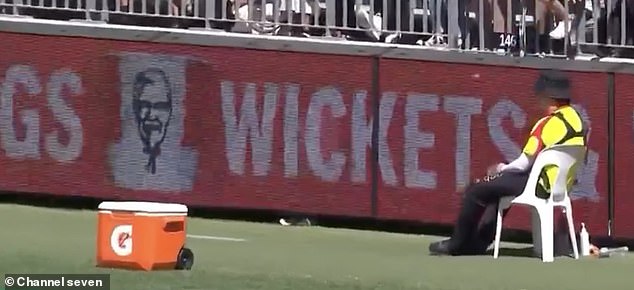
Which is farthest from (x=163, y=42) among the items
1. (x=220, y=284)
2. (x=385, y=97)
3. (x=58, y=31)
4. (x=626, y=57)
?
(x=220, y=284)

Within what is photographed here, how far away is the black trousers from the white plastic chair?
75 mm

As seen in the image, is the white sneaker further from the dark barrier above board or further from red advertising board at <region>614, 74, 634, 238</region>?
red advertising board at <region>614, 74, 634, 238</region>

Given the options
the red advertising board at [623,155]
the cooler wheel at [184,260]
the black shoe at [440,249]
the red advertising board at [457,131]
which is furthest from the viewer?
the red advertising board at [457,131]

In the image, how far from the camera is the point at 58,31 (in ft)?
53.6

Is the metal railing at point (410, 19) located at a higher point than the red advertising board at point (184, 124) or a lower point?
higher

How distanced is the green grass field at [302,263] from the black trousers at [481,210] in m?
0.14

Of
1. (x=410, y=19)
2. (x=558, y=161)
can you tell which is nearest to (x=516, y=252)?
(x=558, y=161)

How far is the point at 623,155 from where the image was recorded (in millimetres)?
14227

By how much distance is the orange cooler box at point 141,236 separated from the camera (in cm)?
1142

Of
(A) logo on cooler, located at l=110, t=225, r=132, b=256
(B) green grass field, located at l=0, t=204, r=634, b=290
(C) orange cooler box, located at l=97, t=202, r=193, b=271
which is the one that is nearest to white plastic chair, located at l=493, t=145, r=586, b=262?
(B) green grass field, located at l=0, t=204, r=634, b=290

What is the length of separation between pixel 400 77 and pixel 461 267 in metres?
2.87

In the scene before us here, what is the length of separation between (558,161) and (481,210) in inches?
27.0

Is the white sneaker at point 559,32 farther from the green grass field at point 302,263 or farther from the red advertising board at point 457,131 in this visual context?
the green grass field at point 302,263

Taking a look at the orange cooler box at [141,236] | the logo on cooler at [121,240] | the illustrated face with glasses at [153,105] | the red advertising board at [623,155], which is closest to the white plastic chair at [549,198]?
the red advertising board at [623,155]
